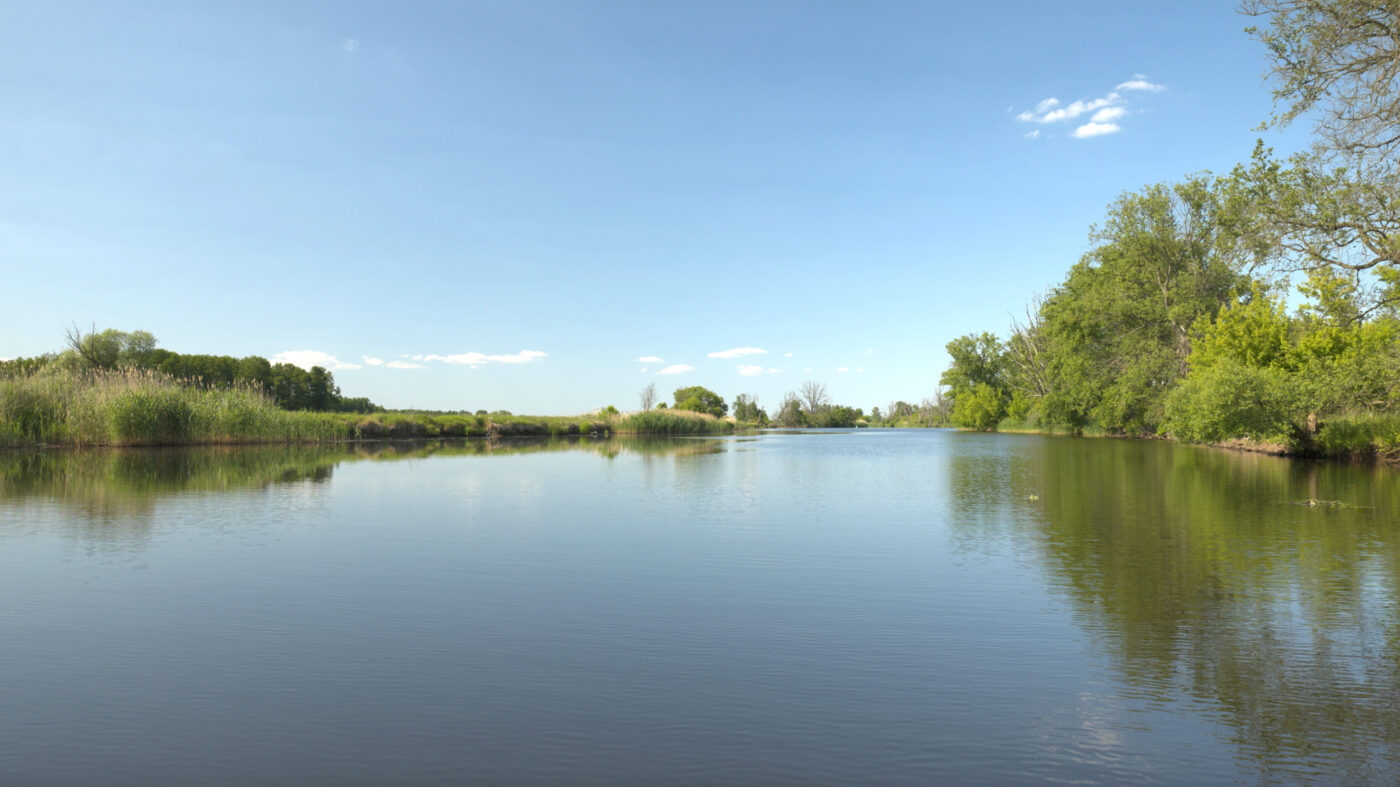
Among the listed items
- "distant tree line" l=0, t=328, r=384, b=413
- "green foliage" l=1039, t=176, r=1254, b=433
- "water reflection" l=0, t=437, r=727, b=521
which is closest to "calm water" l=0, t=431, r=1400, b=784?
"water reflection" l=0, t=437, r=727, b=521

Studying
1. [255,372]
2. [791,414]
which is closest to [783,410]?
[791,414]

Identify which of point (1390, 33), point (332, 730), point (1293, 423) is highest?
point (1390, 33)

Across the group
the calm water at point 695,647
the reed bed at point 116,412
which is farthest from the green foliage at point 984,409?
the calm water at point 695,647

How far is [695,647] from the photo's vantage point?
171 inches

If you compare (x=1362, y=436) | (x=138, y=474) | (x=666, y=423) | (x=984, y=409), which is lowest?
(x=138, y=474)

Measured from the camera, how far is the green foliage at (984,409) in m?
69.3

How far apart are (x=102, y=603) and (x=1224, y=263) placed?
41666 mm

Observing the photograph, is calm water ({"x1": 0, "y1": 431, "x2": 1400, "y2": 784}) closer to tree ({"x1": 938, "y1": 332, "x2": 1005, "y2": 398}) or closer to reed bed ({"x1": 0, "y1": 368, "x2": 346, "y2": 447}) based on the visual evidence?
reed bed ({"x1": 0, "y1": 368, "x2": 346, "y2": 447})

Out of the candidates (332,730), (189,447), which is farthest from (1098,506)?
(189,447)

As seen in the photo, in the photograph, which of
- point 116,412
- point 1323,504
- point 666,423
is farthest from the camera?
point 666,423

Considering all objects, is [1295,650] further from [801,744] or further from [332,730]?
[332,730]

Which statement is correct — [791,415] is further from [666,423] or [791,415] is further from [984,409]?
[666,423]

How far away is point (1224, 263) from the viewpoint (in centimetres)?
3503

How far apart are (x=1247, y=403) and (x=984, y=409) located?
50686 millimetres
